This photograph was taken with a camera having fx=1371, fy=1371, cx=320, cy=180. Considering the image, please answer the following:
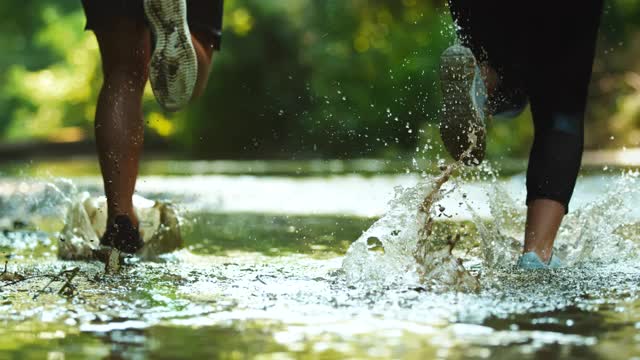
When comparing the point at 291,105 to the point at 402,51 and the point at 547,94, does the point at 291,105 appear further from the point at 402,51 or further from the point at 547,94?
the point at 547,94

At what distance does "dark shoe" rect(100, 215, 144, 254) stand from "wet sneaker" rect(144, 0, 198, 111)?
1.44 ft

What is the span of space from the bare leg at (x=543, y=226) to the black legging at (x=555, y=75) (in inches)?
1.3

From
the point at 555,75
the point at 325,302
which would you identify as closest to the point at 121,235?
the point at 325,302

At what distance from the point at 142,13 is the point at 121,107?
1.07ft

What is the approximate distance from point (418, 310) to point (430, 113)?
15.8 meters

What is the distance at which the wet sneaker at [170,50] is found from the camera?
4.39 m

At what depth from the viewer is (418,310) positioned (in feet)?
10.4

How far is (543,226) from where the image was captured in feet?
13.6

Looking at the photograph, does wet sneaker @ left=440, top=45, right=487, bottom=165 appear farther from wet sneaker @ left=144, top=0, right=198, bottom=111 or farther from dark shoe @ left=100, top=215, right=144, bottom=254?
dark shoe @ left=100, top=215, right=144, bottom=254

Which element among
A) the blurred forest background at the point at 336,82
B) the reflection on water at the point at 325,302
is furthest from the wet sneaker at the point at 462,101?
the blurred forest background at the point at 336,82

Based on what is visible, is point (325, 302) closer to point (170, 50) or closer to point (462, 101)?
point (462, 101)

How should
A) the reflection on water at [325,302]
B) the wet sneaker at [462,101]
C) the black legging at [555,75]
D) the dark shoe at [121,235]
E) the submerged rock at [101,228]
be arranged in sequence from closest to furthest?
the reflection on water at [325,302] → the black legging at [555,75] → the wet sneaker at [462,101] → the dark shoe at [121,235] → the submerged rock at [101,228]

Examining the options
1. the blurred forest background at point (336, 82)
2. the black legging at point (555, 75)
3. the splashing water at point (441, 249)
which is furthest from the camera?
the blurred forest background at point (336, 82)

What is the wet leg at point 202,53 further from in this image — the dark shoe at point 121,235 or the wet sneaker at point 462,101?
the wet sneaker at point 462,101
